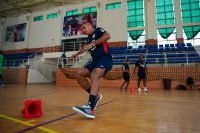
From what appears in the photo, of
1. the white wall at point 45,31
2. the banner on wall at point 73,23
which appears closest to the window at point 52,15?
the white wall at point 45,31

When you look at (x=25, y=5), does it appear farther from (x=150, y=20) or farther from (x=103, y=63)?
(x=103, y=63)

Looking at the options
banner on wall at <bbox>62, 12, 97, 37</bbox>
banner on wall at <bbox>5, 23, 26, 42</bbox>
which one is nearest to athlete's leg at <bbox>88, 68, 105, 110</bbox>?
banner on wall at <bbox>62, 12, 97, 37</bbox>

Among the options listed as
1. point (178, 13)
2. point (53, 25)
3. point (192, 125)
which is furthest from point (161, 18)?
point (192, 125)

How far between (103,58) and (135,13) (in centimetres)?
1472

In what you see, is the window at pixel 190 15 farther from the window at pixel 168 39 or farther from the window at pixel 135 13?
the window at pixel 135 13

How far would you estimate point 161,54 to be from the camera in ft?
40.6

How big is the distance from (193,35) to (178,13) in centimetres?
212

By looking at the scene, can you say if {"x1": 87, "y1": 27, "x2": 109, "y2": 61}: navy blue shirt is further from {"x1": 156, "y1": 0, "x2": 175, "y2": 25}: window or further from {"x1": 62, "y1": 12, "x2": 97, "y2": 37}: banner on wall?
{"x1": 62, "y1": 12, "x2": 97, "y2": 37}: banner on wall

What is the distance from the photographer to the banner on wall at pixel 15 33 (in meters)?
22.2

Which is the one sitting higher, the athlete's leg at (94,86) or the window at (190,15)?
the window at (190,15)

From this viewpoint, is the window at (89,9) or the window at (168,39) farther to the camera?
the window at (89,9)

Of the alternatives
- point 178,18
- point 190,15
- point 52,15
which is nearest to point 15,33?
point 52,15

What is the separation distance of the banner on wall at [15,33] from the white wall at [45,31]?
113 cm

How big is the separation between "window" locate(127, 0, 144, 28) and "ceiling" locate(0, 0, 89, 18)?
17.3ft
